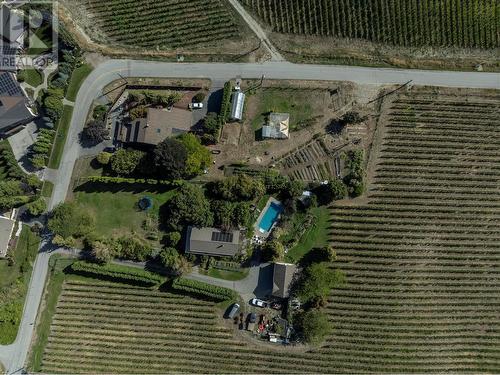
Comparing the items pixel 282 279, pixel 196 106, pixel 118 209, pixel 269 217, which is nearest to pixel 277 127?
pixel 196 106

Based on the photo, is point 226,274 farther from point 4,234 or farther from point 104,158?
point 4,234

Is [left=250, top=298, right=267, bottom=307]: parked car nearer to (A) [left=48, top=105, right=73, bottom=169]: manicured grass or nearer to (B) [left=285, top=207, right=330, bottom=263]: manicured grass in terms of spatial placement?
(B) [left=285, top=207, right=330, bottom=263]: manicured grass

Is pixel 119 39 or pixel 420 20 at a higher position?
pixel 420 20

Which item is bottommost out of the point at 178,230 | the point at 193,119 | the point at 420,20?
the point at 178,230

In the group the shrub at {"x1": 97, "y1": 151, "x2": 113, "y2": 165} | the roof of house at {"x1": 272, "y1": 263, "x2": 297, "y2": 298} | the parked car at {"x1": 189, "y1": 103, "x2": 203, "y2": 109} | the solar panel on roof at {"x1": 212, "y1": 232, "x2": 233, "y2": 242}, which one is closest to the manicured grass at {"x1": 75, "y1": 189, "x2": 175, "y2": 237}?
the shrub at {"x1": 97, "y1": 151, "x2": 113, "y2": 165}

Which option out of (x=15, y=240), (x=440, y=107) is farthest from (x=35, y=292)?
(x=440, y=107)

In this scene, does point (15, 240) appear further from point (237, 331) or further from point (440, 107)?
point (440, 107)
